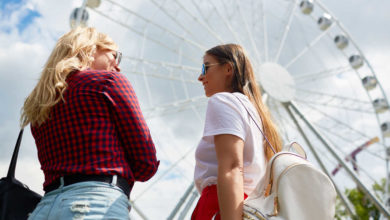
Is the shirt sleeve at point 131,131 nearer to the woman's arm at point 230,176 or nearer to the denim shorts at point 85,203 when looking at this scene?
the denim shorts at point 85,203

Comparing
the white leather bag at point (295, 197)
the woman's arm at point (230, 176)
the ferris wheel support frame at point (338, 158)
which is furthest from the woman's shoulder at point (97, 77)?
the ferris wheel support frame at point (338, 158)

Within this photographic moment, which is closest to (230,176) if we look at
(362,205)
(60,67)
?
(60,67)

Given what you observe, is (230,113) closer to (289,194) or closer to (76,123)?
(289,194)

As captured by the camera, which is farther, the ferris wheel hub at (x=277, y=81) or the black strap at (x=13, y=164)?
the ferris wheel hub at (x=277, y=81)

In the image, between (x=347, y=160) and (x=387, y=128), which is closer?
(x=347, y=160)

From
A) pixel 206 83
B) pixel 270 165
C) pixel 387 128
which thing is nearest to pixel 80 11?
pixel 206 83

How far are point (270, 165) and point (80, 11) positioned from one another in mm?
→ 10128

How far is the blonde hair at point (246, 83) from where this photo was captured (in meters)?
2.09

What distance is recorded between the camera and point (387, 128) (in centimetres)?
1495

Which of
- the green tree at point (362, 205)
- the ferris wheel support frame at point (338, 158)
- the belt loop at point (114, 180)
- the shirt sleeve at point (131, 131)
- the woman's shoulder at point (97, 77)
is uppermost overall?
the woman's shoulder at point (97, 77)

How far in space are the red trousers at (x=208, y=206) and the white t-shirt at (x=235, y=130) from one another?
4 cm

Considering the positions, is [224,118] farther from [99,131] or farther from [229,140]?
[99,131]

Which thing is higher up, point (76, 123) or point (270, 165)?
point (76, 123)

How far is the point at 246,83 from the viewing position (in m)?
2.22
